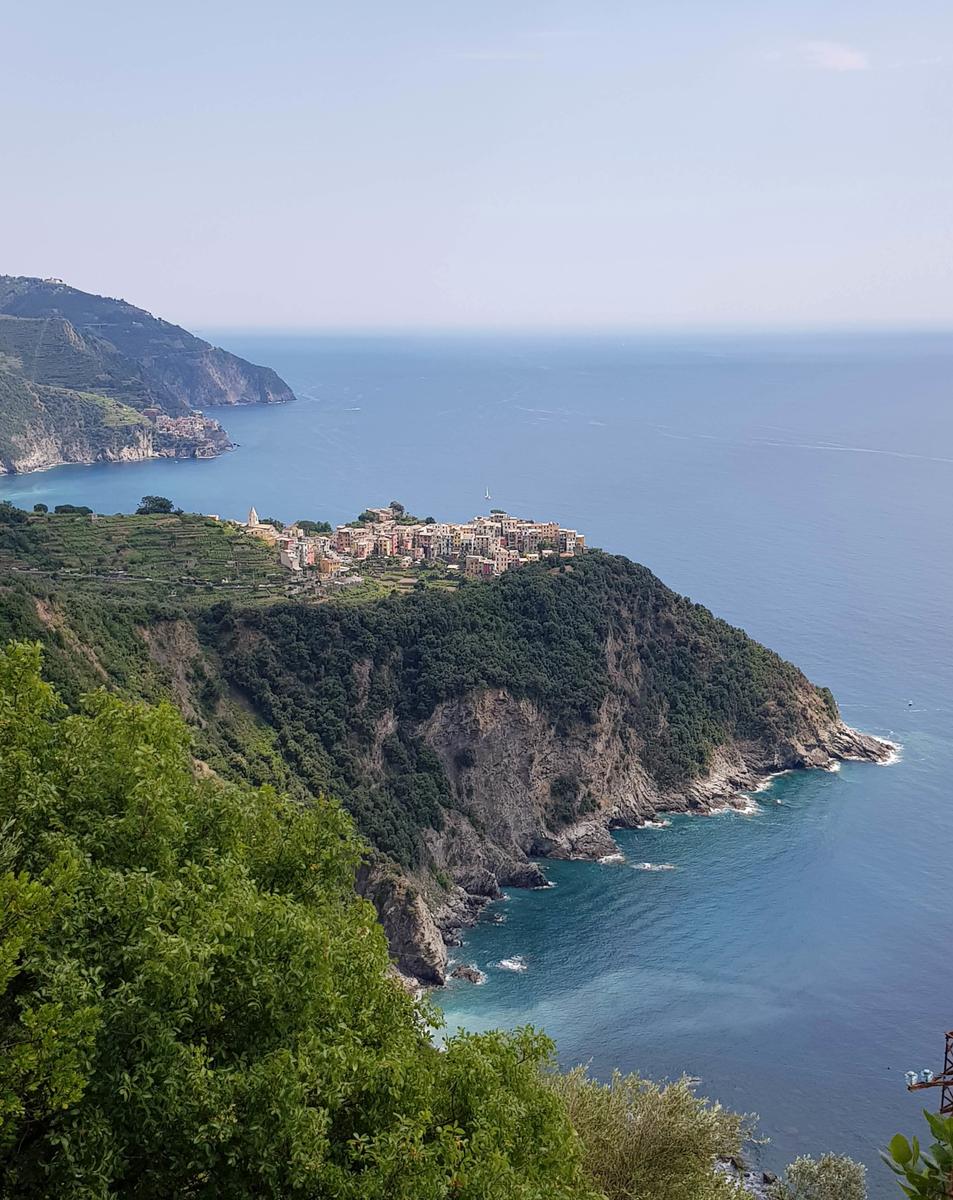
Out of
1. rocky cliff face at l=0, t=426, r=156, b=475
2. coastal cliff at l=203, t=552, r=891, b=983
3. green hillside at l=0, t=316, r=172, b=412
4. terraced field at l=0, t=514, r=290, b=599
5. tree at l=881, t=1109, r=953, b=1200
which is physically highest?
green hillside at l=0, t=316, r=172, b=412

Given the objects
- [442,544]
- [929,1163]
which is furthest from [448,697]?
[929,1163]

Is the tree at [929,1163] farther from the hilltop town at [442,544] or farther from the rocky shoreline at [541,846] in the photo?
the hilltop town at [442,544]

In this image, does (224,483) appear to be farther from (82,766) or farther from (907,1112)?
(82,766)

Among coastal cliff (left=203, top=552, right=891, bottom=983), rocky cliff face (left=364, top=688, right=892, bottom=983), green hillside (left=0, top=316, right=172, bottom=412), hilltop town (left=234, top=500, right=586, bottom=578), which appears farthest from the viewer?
green hillside (left=0, top=316, right=172, bottom=412)

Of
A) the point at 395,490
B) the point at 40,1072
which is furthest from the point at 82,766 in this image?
the point at 395,490

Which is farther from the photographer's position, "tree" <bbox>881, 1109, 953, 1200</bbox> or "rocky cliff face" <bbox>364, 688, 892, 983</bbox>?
"rocky cliff face" <bbox>364, 688, 892, 983</bbox>

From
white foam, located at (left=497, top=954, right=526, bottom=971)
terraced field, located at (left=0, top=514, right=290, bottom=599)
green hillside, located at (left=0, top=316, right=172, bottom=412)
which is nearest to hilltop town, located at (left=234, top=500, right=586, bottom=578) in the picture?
terraced field, located at (left=0, top=514, right=290, bottom=599)

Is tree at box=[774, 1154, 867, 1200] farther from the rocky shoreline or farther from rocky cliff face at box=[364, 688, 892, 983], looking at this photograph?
rocky cliff face at box=[364, 688, 892, 983]
